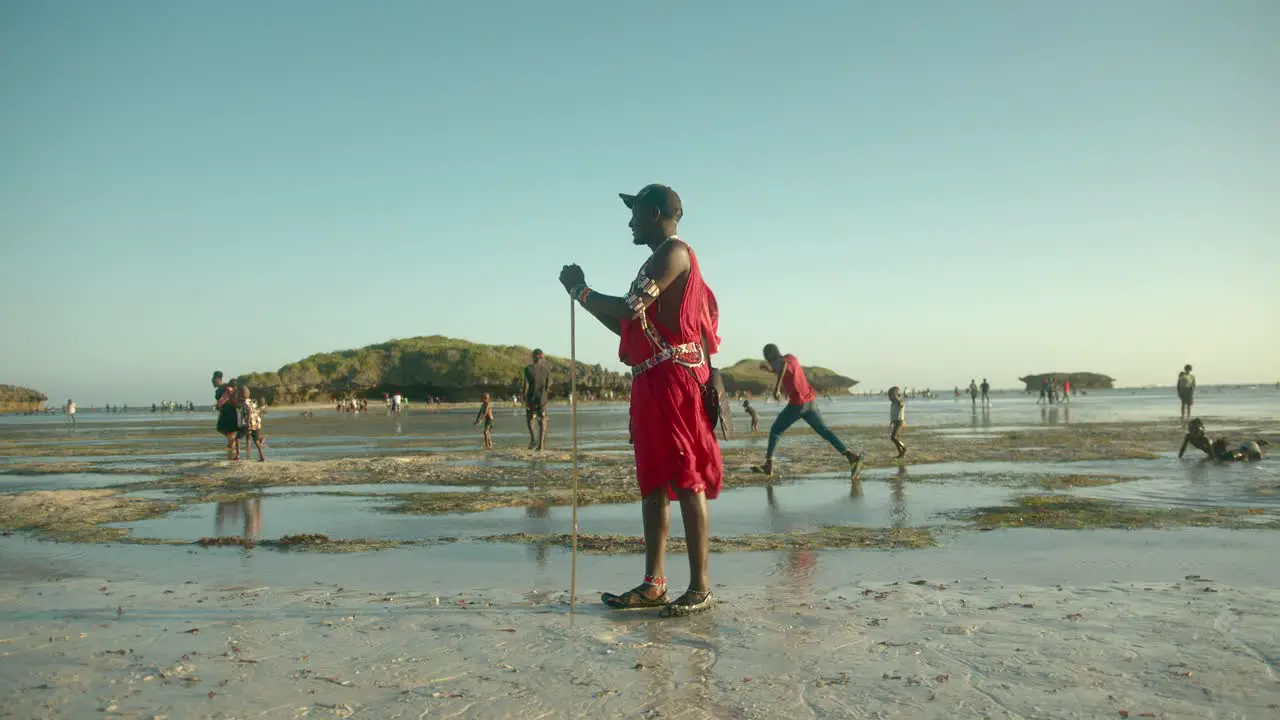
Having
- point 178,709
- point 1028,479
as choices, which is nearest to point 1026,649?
point 178,709

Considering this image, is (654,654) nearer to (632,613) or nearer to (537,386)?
(632,613)

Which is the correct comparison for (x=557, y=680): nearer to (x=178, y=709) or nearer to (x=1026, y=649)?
(x=178, y=709)

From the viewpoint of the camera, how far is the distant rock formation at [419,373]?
11294cm

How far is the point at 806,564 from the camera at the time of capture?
5465mm

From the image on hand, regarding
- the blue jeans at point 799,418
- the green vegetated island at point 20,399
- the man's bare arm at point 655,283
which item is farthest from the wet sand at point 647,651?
the green vegetated island at point 20,399

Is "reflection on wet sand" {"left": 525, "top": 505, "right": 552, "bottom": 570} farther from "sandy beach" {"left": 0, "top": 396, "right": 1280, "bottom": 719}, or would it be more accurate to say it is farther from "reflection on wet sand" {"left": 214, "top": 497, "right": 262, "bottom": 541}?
"reflection on wet sand" {"left": 214, "top": 497, "right": 262, "bottom": 541}

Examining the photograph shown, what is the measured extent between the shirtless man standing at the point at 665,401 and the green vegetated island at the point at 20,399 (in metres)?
140

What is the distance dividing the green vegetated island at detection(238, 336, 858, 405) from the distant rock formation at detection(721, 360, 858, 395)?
13.1 feet

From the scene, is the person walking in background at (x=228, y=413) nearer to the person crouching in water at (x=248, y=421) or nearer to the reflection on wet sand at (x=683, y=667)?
the person crouching in water at (x=248, y=421)

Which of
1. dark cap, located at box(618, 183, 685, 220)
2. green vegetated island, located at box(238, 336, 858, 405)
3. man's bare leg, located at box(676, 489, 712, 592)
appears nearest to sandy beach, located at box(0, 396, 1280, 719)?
man's bare leg, located at box(676, 489, 712, 592)

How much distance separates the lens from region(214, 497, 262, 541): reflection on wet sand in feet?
23.3

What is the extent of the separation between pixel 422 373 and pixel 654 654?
12551 cm

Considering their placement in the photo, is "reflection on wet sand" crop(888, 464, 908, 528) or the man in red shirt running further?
the man in red shirt running


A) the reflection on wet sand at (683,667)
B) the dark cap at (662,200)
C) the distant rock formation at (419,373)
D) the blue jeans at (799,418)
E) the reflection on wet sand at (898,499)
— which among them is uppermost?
the distant rock formation at (419,373)
